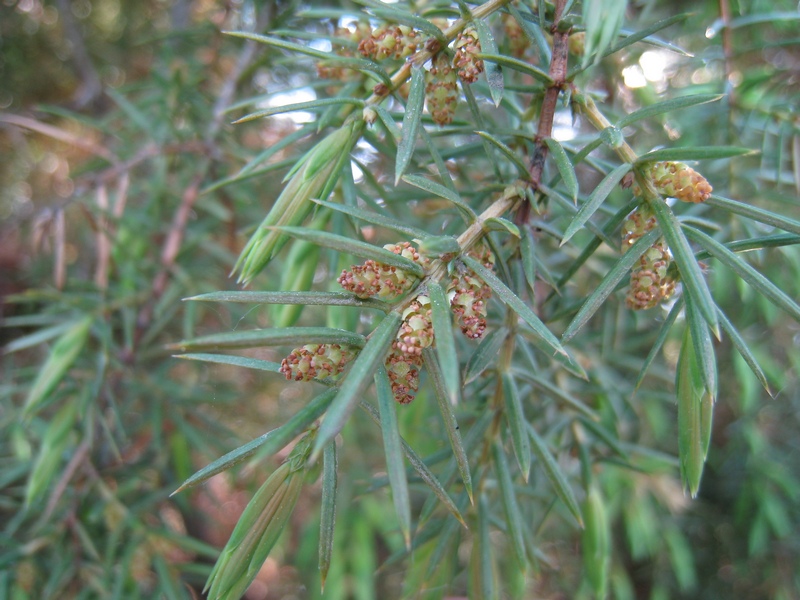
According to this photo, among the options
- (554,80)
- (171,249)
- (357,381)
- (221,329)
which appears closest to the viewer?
(357,381)

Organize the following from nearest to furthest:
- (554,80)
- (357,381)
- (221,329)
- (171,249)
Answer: (357,381) → (554,80) → (171,249) → (221,329)

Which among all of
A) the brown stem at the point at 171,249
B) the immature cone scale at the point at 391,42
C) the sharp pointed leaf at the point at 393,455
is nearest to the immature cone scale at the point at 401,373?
the sharp pointed leaf at the point at 393,455

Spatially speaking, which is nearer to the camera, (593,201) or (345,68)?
(593,201)

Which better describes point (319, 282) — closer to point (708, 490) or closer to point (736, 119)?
point (736, 119)

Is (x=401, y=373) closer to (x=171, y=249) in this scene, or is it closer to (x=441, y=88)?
(x=441, y=88)

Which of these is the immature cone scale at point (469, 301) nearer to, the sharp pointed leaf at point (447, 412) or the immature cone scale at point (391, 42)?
the sharp pointed leaf at point (447, 412)

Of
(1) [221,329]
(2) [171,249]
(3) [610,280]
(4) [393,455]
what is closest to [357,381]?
(4) [393,455]

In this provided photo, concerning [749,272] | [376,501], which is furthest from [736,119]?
[376,501]
